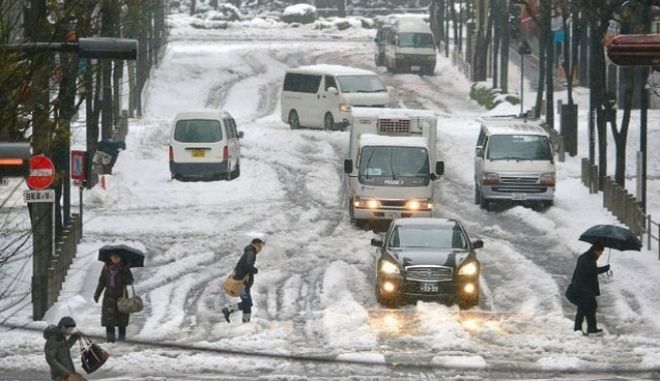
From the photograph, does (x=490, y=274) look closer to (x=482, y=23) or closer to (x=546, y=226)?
(x=546, y=226)

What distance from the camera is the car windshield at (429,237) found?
26.5 m

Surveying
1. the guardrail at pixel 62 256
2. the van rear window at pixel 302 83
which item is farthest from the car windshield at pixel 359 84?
the guardrail at pixel 62 256

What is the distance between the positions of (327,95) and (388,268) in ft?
83.0

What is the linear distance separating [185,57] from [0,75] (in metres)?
59.8

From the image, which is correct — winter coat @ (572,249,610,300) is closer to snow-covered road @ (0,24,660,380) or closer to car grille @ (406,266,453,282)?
snow-covered road @ (0,24,660,380)

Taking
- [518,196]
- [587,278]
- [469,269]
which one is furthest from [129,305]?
[518,196]

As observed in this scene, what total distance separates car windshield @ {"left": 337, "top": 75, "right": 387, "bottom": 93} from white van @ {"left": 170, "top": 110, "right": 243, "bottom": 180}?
403 inches

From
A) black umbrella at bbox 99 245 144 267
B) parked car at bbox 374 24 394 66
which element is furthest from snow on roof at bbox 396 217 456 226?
parked car at bbox 374 24 394 66

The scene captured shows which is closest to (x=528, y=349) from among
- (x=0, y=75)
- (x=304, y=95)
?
(x=0, y=75)

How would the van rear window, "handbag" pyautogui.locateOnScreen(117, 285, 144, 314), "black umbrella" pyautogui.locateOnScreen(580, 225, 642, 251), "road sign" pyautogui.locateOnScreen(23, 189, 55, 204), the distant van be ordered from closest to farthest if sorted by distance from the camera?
"handbag" pyautogui.locateOnScreen(117, 285, 144, 314), "black umbrella" pyautogui.locateOnScreen(580, 225, 642, 251), "road sign" pyautogui.locateOnScreen(23, 189, 55, 204), the van rear window, the distant van

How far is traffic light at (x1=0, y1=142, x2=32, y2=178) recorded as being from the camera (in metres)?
12.0

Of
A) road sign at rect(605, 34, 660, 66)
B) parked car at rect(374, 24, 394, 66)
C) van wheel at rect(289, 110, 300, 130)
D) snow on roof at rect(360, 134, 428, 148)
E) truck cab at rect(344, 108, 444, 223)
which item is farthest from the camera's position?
parked car at rect(374, 24, 394, 66)

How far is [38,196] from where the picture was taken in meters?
24.6

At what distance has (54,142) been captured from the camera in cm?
2306
